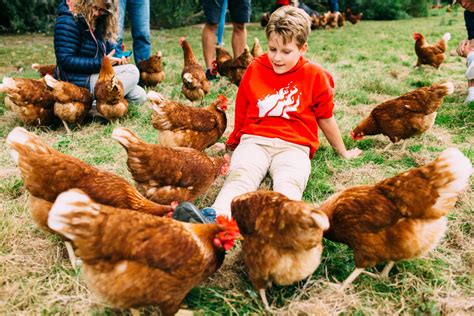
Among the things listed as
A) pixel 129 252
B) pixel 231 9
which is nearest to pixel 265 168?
pixel 129 252

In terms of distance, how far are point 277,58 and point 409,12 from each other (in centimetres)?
2031

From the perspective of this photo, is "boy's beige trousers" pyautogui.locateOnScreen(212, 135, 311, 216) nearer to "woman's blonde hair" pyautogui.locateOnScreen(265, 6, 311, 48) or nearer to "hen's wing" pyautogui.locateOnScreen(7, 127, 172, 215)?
"hen's wing" pyautogui.locateOnScreen(7, 127, 172, 215)

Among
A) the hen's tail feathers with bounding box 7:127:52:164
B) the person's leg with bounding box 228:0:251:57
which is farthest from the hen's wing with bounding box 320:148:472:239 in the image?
the person's leg with bounding box 228:0:251:57

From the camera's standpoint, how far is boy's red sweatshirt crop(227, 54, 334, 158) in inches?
118

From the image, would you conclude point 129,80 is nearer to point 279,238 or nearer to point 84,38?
point 84,38

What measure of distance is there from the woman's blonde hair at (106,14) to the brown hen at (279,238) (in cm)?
315

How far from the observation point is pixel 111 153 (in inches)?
141

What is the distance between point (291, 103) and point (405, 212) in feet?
4.93

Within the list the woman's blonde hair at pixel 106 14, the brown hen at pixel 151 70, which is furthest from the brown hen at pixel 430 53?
the woman's blonde hair at pixel 106 14

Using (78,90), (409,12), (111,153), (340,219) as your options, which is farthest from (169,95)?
(409,12)

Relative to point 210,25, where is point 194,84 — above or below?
below

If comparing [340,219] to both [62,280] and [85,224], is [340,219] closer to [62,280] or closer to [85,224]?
[85,224]

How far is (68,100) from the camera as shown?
159 inches

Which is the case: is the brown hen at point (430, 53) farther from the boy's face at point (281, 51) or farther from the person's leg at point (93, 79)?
the person's leg at point (93, 79)
